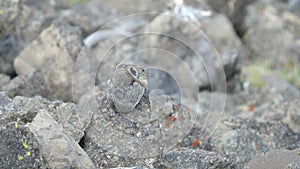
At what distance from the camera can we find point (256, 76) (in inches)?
502

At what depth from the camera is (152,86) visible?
9484mm

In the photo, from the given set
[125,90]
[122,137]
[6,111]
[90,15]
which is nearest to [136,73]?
[125,90]

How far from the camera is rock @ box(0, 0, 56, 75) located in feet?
29.2

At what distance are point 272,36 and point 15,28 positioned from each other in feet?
26.5

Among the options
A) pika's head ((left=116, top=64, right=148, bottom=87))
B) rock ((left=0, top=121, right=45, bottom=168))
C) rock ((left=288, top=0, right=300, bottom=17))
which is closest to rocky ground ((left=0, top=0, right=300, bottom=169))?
rock ((left=0, top=121, right=45, bottom=168))

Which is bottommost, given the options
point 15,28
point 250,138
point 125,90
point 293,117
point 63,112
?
point 293,117

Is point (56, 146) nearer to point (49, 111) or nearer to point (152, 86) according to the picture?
point (49, 111)

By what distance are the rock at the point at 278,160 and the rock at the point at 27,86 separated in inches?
127

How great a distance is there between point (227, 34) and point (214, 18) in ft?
1.44

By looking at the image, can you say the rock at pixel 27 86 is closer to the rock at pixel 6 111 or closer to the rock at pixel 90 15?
the rock at pixel 6 111

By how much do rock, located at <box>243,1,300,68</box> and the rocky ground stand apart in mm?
29

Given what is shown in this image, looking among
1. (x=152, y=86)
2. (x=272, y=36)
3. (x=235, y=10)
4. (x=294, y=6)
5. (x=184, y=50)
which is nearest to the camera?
(x=152, y=86)

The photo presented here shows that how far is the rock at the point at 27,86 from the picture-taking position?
7.53 metres

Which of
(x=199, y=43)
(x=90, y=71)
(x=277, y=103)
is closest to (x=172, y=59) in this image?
(x=199, y=43)
